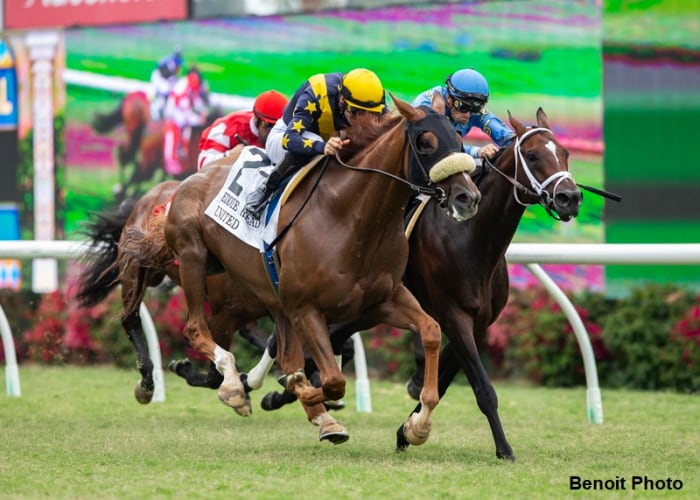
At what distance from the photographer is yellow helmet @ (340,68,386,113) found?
5.46m

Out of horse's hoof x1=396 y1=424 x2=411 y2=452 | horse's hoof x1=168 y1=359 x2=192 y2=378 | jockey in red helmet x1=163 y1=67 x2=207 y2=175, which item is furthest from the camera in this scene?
jockey in red helmet x1=163 y1=67 x2=207 y2=175

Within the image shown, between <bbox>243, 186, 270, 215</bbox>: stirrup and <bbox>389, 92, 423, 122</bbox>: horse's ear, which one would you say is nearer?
<bbox>389, 92, 423, 122</bbox>: horse's ear

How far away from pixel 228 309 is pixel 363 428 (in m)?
1.05

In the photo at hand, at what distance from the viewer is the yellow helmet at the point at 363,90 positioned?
215 inches

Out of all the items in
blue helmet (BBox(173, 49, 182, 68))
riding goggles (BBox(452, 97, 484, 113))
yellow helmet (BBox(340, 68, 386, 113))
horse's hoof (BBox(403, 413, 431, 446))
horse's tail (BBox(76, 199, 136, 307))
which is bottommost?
A: horse's hoof (BBox(403, 413, 431, 446))

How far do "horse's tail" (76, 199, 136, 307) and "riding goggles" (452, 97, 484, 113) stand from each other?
2.77m

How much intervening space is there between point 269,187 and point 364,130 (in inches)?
22.9

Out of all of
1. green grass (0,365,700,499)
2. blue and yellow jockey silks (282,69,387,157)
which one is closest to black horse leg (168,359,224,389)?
green grass (0,365,700,499)

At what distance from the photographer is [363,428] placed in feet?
22.6

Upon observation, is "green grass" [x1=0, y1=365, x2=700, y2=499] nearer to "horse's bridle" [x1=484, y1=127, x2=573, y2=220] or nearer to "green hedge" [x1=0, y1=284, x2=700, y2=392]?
"green hedge" [x1=0, y1=284, x2=700, y2=392]

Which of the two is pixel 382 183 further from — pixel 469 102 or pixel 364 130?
pixel 469 102

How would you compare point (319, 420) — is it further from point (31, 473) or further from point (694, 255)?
point (694, 255)

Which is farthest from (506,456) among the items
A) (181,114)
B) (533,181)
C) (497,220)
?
(181,114)
